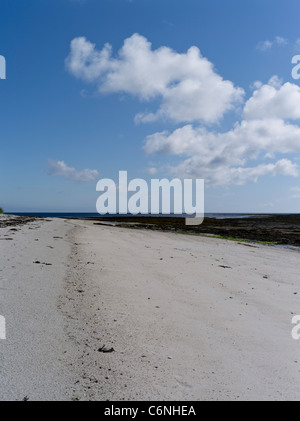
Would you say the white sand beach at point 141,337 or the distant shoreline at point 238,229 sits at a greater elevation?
the white sand beach at point 141,337

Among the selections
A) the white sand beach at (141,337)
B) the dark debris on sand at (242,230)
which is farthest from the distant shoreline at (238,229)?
the white sand beach at (141,337)

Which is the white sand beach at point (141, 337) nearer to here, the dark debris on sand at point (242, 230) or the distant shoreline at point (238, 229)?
the distant shoreline at point (238, 229)

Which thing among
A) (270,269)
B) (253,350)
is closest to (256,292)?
(253,350)

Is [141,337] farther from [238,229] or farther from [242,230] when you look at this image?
[238,229]

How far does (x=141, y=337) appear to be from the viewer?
4836 mm

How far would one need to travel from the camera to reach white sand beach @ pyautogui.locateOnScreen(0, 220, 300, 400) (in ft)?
11.7

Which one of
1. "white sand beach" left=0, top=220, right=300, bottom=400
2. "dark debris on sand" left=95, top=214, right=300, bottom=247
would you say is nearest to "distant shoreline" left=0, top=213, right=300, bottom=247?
"dark debris on sand" left=95, top=214, right=300, bottom=247

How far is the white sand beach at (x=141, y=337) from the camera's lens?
3555 mm

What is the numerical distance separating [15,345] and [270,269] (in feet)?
35.5

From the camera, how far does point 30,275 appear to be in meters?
7.80
